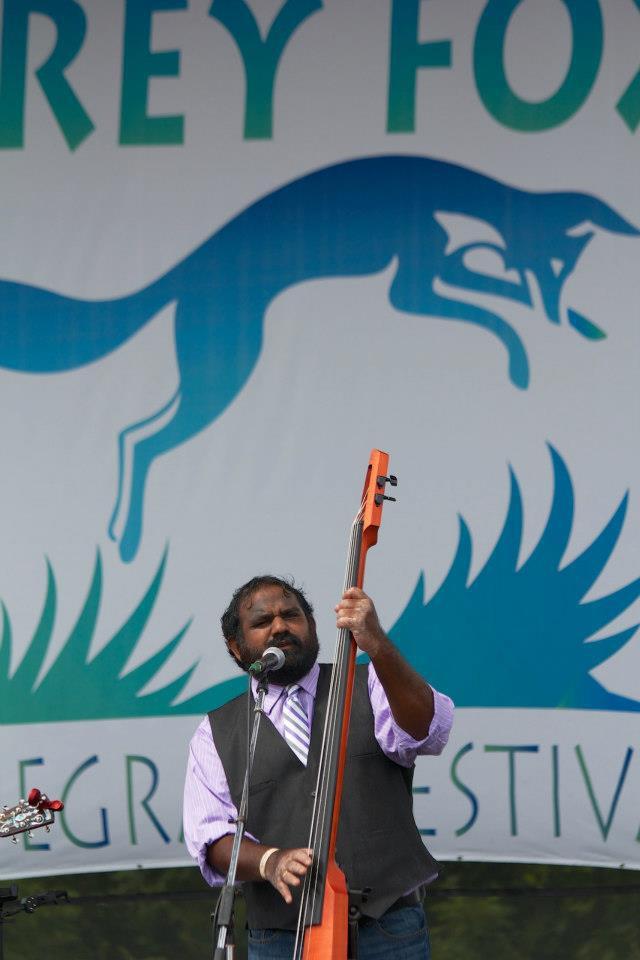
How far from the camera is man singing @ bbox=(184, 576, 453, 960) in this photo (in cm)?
239

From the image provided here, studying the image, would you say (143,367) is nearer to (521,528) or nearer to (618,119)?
(521,528)

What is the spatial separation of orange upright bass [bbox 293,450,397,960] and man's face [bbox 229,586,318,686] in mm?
278

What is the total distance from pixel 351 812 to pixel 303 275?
5.04 feet

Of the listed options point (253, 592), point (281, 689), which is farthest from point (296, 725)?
point (253, 592)

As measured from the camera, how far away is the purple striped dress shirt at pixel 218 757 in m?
2.45

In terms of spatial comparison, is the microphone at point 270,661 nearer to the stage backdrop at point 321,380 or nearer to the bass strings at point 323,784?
the bass strings at point 323,784

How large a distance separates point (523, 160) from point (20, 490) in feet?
5.23

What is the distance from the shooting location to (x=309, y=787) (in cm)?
247

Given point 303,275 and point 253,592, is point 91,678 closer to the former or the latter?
point 253,592

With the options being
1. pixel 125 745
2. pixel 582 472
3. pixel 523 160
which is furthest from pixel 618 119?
pixel 125 745

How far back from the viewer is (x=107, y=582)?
339cm

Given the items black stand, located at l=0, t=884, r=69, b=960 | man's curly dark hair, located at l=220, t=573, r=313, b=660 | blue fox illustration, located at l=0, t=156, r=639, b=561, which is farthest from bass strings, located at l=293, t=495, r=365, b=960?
blue fox illustration, located at l=0, t=156, r=639, b=561

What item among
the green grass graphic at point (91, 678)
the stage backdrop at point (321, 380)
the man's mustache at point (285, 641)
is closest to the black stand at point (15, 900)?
the stage backdrop at point (321, 380)

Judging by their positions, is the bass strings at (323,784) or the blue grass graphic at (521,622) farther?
the blue grass graphic at (521,622)
